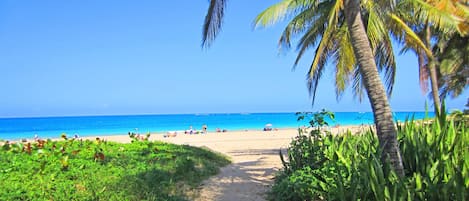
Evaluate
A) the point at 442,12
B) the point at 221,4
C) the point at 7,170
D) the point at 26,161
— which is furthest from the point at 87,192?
the point at 442,12

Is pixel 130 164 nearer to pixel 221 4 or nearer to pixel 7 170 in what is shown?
pixel 7 170

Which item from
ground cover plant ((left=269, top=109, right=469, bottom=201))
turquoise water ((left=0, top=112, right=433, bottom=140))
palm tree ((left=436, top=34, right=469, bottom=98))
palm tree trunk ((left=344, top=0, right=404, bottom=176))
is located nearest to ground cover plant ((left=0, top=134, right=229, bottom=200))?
ground cover plant ((left=269, top=109, right=469, bottom=201))

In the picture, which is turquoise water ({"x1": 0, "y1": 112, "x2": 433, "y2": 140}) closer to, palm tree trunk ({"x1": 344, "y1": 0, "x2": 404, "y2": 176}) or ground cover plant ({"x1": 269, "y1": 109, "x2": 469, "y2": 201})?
ground cover plant ({"x1": 269, "y1": 109, "x2": 469, "y2": 201})

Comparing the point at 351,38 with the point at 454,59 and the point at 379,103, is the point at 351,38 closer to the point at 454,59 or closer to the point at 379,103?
the point at 379,103

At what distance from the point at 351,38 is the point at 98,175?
165 inches

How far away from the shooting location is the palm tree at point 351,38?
358 centimetres

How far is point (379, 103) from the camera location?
3582mm

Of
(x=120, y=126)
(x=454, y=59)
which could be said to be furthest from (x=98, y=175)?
(x=120, y=126)

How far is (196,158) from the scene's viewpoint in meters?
8.05

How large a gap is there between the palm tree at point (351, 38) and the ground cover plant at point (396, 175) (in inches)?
11.6

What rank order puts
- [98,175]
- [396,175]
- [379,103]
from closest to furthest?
[396,175] < [379,103] < [98,175]

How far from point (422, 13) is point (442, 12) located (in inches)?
21.8

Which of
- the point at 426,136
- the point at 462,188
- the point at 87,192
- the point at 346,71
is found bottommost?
the point at 87,192

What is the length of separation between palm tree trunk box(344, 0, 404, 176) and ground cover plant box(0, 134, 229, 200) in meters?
2.77
